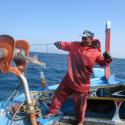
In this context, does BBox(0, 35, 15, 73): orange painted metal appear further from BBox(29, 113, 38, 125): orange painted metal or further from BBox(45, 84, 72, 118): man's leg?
BBox(45, 84, 72, 118): man's leg

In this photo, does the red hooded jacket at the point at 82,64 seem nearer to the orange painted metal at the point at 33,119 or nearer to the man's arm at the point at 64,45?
the man's arm at the point at 64,45

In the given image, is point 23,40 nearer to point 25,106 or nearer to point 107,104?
point 25,106

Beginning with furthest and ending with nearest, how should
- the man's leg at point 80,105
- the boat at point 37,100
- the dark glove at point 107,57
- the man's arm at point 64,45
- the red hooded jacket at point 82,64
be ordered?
1. the man's arm at point 64,45
2. the man's leg at point 80,105
3. the red hooded jacket at point 82,64
4. the dark glove at point 107,57
5. the boat at point 37,100

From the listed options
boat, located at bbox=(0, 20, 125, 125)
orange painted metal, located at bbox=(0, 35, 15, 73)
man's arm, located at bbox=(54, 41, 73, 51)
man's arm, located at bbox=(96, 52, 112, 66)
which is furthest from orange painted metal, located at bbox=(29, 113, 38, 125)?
man's arm, located at bbox=(96, 52, 112, 66)

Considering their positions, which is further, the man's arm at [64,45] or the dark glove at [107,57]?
the man's arm at [64,45]

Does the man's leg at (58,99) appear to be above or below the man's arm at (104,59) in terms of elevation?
below

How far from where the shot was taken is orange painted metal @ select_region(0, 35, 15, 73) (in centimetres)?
698

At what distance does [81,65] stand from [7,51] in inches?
82.1

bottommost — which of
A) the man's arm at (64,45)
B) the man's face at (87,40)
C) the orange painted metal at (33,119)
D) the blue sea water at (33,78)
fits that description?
the blue sea water at (33,78)

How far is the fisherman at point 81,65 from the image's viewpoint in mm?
8328

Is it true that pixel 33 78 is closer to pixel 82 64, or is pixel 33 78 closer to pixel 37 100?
pixel 37 100

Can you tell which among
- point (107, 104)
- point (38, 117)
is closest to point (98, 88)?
point (107, 104)

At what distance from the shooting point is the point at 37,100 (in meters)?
9.47

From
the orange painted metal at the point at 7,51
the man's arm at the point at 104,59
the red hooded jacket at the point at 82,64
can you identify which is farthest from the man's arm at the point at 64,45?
the orange painted metal at the point at 7,51
